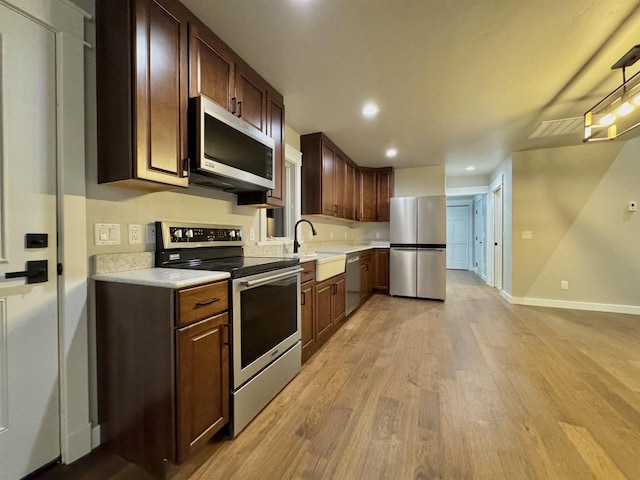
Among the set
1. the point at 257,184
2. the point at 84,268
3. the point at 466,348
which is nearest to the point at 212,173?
the point at 257,184

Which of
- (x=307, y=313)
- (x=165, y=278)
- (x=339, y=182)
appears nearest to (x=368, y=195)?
(x=339, y=182)

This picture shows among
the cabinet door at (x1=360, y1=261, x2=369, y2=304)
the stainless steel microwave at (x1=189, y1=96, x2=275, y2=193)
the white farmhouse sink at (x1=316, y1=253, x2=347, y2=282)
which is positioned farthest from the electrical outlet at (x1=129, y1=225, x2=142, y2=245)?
the cabinet door at (x1=360, y1=261, x2=369, y2=304)

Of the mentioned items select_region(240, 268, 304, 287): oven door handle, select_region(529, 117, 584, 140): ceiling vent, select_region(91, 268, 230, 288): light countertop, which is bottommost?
select_region(240, 268, 304, 287): oven door handle

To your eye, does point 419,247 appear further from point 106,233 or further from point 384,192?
point 106,233

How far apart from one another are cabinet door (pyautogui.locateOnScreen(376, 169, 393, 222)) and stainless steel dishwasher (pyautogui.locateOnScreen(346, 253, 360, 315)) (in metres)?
1.63

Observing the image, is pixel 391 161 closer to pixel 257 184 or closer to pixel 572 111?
pixel 572 111

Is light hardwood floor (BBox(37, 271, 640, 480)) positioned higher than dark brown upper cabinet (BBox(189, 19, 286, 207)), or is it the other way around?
dark brown upper cabinet (BBox(189, 19, 286, 207))

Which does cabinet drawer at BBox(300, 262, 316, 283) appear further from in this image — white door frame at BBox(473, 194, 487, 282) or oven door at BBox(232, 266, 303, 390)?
white door frame at BBox(473, 194, 487, 282)

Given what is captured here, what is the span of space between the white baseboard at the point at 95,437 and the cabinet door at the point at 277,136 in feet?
5.61

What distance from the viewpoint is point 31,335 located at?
3.99 feet

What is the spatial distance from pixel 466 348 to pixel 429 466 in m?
1.63

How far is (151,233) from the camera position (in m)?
1.64

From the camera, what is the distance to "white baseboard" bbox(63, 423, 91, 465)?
1.31m

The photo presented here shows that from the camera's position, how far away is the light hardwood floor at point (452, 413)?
1.29 m
